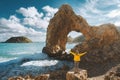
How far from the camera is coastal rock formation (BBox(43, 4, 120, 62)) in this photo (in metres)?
30.2

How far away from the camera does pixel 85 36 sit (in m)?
36.8

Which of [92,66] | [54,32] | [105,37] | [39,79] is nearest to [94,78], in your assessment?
[92,66]

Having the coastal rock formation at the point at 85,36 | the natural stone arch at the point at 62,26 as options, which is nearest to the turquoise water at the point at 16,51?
the natural stone arch at the point at 62,26

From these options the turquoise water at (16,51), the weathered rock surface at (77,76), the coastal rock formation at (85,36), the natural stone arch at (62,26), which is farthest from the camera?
the turquoise water at (16,51)

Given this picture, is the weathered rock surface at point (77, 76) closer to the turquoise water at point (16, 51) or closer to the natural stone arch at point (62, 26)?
the natural stone arch at point (62, 26)

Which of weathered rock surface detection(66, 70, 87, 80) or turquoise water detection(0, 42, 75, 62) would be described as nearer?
weathered rock surface detection(66, 70, 87, 80)

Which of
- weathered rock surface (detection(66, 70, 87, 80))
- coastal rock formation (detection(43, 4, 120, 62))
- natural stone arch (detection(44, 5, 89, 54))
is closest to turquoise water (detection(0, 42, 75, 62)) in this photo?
natural stone arch (detection(44, 5, 89, 54))

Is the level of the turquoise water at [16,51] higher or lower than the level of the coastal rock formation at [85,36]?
lower

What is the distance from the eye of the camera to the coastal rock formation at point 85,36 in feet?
99.2

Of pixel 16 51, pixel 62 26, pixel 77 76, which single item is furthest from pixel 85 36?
pixel 16 51

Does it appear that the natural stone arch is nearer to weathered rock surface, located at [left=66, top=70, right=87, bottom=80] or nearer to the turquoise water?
the turquoise water

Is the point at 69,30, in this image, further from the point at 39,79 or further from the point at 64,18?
the point at 39,79

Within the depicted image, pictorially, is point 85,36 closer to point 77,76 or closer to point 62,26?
point 62,26

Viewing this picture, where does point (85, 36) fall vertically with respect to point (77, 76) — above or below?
above
